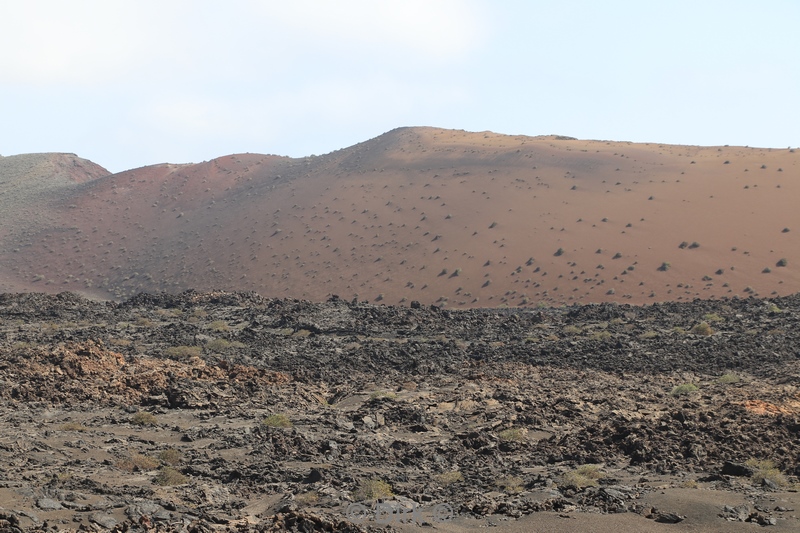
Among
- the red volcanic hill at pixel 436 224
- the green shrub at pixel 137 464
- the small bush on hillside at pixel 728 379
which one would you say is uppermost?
the red volcanic hill at pixel 436 224

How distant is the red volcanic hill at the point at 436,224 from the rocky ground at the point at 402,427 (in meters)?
20.3

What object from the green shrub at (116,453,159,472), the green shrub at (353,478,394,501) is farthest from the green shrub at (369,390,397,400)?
the green shrub at (353,478,394,501)

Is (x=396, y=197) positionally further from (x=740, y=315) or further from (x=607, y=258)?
(x=740, y=315)

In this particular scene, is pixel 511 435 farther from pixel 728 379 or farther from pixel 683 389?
pixel 728 379

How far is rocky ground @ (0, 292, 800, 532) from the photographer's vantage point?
12.4 metres

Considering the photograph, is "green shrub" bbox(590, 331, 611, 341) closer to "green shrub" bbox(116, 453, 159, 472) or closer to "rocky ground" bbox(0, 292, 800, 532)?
"rocky ground" bbox(0, 292, 800, 532)

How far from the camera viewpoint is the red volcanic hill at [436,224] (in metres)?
56.2

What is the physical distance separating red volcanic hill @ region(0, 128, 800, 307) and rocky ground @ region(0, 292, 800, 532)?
20.3 metres

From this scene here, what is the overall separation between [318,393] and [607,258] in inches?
1490

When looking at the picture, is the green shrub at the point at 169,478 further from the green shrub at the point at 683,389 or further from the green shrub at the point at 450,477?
the green shrub at the point at 683,389

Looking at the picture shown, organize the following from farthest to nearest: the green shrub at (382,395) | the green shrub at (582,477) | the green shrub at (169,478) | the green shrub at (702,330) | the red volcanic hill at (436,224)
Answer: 1. the red volcanic hill at (436,224)
2. the green shrub at (702,330)
3. the green shrub at (382,395)
4. the green shrub at (169,478)
5. the green shrub at (582,477)

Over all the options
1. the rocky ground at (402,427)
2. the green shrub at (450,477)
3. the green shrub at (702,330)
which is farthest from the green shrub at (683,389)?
the green shrub at (702,330)

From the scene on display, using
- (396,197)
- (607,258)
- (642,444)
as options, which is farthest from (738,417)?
(396,197)

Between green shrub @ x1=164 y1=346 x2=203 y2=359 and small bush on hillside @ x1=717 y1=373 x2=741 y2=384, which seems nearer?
small bush on hillside @ x1=717 y1=373 x2=741 y2=384
